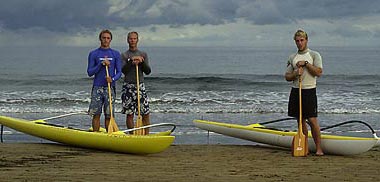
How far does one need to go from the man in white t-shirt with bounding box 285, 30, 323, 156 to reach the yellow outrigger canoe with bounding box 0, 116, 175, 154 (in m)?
1.55

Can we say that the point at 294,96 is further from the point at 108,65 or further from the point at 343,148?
the point at 108,65

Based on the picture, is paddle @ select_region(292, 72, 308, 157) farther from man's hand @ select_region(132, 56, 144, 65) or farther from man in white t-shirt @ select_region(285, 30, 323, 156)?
man's hand @ select_region(132, 56, 144, 65)

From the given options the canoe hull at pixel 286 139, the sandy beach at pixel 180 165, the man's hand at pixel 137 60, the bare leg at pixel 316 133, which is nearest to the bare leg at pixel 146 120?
the sandy beach at pixel 180 165

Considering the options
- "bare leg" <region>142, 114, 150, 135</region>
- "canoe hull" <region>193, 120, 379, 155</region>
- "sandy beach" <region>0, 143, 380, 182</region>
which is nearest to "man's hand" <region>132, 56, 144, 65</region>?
"bare leg" <region>142, 114, 150, 135</region>

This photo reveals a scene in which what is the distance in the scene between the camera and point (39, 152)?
7.66 m

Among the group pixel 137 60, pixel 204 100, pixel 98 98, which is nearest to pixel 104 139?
pixel 98 98

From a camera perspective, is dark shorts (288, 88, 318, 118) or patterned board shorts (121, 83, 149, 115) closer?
dark shorts (288, 88, 318, 118)

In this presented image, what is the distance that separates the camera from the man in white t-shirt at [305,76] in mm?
7359

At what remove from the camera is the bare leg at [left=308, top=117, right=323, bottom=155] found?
A: 24.9 feet

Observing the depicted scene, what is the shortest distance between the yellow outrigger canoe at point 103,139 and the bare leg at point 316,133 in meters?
1.67

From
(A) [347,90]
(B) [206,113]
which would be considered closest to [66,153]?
(B) [206,113]

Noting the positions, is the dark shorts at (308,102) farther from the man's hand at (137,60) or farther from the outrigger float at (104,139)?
the man's hand at (137,60)

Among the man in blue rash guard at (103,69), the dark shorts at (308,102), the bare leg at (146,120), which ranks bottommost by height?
the bare leg at (146,120)

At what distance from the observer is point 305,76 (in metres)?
7.46
